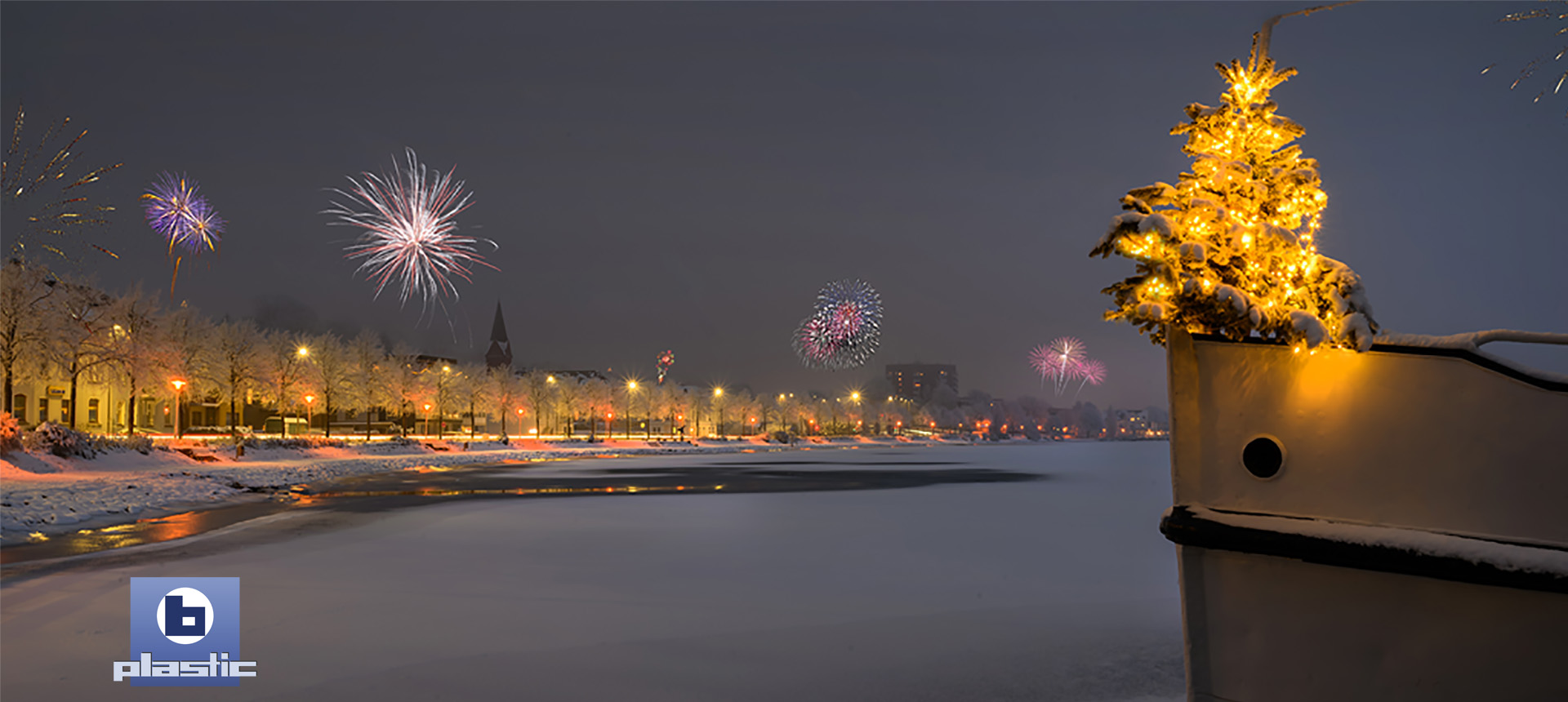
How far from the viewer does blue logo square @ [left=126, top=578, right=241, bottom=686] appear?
737cm

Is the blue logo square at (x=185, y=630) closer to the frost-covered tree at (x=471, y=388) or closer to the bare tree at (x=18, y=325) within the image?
the bare tree at (x=18, y=325)

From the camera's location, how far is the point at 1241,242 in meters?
5.27

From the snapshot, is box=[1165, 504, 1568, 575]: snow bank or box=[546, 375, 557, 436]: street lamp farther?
box=[546, 375, 557, 436]: street lamp

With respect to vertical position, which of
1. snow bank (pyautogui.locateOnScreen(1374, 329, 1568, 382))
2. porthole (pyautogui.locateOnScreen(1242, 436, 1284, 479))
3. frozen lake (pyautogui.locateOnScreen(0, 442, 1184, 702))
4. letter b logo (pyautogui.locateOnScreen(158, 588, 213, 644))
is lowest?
frozen lake (pyautogui.locateOnScreen(0, 442, 1184, 702))

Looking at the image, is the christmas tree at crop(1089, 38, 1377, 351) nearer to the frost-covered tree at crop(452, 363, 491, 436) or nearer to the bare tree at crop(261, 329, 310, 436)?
the bare tree at crop(261, 329, 310, 436)

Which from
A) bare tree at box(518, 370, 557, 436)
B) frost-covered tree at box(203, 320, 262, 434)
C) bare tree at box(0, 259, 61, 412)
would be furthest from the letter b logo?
bare tree at box(518, 370, 557, 436)

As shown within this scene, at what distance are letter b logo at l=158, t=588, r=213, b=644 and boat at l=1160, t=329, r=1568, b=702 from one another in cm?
900

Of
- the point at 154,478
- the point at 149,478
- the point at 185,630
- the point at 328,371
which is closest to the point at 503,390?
the point at 328,371

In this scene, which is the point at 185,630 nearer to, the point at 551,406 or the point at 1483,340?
the point at 1483,340

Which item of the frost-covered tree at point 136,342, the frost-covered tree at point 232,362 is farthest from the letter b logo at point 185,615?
the frost-covered tree at point 232,362

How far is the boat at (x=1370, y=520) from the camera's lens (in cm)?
457

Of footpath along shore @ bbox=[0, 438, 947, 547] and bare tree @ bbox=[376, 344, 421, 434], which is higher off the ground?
bare tree @ bbox=[376, 344, 421, 434]

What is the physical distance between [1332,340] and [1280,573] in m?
1.38

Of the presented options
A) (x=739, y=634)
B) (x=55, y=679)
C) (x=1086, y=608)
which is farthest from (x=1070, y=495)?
(x=55, y=679)
